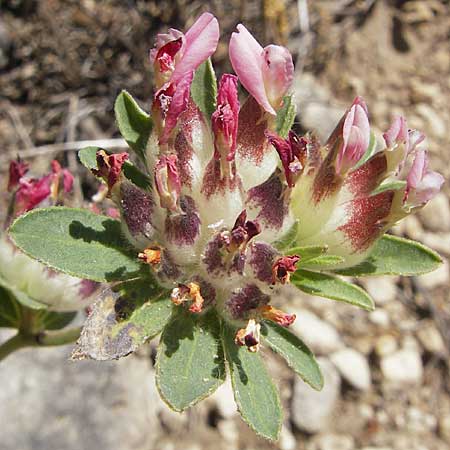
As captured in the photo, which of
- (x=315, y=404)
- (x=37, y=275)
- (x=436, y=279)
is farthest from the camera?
(x=436, y=279)

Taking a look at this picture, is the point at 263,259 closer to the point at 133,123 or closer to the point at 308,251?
the point at 308,251

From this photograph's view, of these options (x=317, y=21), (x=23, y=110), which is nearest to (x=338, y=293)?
(x=23, y=110)

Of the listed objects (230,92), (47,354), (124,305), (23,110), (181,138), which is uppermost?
(230,92)

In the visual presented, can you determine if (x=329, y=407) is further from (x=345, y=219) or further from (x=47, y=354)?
(x=345, y=219)

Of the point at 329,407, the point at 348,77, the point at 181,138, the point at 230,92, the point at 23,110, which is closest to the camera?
the point at 230,92

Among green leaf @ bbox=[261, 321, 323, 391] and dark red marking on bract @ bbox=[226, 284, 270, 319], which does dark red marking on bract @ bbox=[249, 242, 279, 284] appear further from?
green leaf @ bbox=[261, 321, 323, 391]

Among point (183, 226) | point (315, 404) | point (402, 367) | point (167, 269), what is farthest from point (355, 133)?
point (402, 367)
